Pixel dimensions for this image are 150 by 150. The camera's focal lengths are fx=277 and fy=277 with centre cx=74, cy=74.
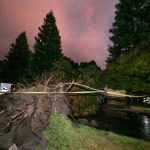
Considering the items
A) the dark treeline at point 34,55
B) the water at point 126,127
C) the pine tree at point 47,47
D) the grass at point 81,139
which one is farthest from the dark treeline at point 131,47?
the grass at point 81,139

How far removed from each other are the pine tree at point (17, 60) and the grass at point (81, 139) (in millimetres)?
50930

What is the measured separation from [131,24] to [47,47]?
2199 centimetres

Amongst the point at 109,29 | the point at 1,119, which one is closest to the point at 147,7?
the point at 109,29

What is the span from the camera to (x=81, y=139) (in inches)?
302

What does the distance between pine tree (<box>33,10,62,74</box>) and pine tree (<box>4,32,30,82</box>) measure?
7.21 feet

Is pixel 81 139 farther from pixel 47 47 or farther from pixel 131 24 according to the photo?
pixel 47 47

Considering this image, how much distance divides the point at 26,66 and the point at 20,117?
54.9 metres

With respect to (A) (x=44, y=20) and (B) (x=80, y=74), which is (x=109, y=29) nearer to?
(A) (x=44, y=20)

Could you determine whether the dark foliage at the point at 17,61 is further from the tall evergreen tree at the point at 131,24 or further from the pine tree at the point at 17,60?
the tall evergreen tree at the point at 131,24

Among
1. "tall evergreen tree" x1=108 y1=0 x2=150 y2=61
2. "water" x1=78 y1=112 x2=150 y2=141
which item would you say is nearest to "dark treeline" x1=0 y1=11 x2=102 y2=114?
"tall evergreen tree" x1=108 y1=0 x2=150 y2=61

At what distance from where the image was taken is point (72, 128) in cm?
797

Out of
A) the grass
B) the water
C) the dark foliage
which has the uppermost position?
the dark foliage

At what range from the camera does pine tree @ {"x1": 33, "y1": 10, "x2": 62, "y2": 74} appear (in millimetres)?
60634

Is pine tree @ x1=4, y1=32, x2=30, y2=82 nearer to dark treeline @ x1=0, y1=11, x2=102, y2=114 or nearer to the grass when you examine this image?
dark treeline @ x1=0, y1=11, x2=102, y2=114
